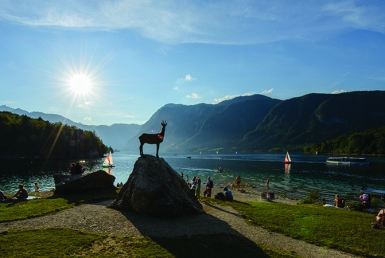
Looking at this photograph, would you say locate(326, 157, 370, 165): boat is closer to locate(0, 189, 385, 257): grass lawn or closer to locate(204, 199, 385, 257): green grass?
locate(204, 199, 385, 257): green grass

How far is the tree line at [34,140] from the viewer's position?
163 meters

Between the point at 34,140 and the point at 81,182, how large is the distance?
172 metres

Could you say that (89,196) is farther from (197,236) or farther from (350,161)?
(350,161)

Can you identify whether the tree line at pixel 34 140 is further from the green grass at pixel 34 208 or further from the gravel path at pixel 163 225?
the gravel path at pixel 163 225

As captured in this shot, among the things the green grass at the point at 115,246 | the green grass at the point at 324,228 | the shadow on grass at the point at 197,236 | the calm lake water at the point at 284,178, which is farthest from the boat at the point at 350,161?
the green grass at the point at 115,246

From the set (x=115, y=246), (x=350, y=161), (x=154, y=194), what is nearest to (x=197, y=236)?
(x=115, y=246)

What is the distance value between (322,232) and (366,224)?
4932mm

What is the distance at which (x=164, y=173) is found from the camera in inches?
821

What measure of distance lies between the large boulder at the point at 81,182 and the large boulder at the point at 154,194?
11.9m

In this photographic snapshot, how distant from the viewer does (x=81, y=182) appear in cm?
3112

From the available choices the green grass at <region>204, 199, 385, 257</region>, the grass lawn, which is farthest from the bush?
the grass lawn

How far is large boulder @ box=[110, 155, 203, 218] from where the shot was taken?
19094mm

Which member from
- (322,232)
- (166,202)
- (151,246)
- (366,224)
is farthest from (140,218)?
(366,224)

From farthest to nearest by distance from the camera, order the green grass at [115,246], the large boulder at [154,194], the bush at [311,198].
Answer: the bush at [311,198], the large boulder at [154,194], the green grass at [115,246]
